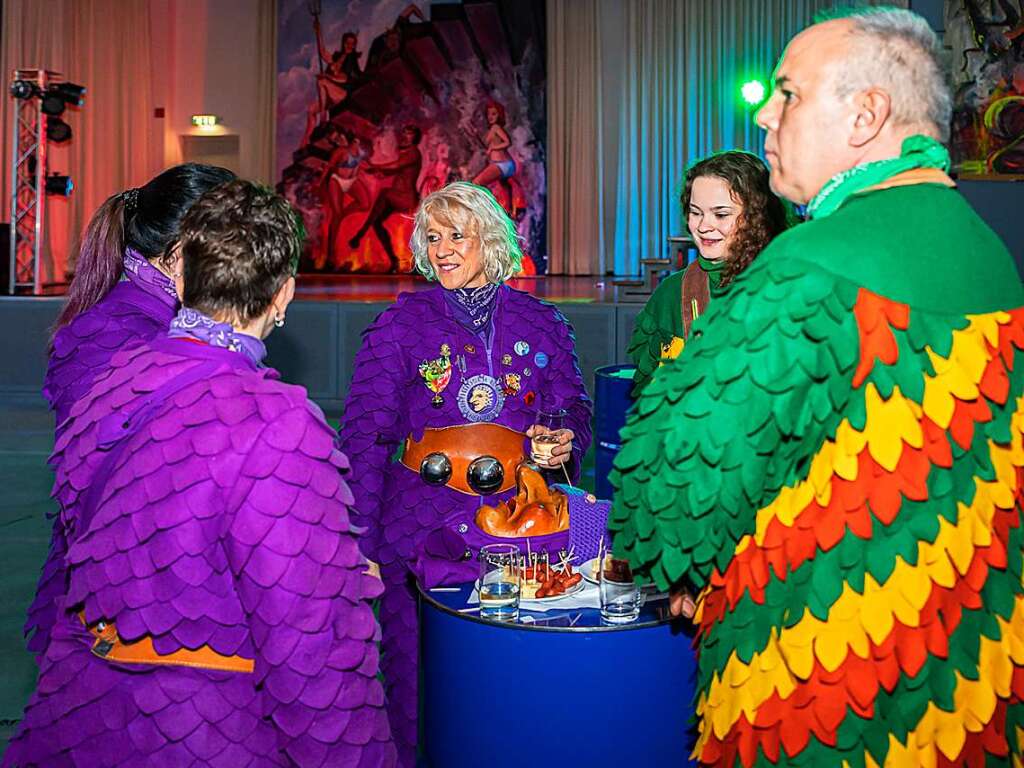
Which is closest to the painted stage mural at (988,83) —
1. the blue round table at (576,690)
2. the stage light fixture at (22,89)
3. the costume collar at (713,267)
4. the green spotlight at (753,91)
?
the green spotlight at (753,91)

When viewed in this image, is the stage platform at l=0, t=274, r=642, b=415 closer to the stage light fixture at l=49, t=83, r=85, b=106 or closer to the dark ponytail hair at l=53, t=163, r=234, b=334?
the stage light fixture at l=49, t=83, r=85, b=106

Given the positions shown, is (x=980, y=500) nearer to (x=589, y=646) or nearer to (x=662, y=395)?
(x=662, y=395)

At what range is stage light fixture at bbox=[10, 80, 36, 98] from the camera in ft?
31.8

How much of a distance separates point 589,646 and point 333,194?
13439 mm

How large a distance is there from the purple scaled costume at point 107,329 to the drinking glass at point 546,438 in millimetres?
→ 860

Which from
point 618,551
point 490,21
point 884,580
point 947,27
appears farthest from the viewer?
point 490,21

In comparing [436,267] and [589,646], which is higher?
[436,267]

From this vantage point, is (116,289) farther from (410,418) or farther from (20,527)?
(20,527)

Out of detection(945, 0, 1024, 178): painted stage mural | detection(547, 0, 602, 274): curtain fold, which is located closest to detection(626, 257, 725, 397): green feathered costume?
detection(945, 0, 1024, 178): painted stage mural

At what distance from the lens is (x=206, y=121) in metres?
15.1

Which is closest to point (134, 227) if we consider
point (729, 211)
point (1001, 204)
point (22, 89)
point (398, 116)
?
point (729, 211)

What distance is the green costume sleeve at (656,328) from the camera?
319 centimetres

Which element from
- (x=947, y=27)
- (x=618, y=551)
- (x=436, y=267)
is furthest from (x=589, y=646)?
(x=947, y=27)

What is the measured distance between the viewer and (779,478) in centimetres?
133
